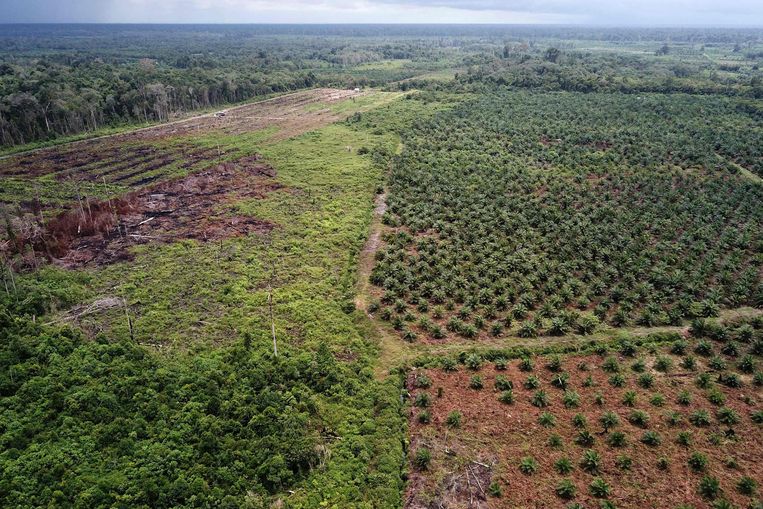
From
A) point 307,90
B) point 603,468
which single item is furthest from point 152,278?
point 307,90

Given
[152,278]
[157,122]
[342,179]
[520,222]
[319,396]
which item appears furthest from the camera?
[157,122]

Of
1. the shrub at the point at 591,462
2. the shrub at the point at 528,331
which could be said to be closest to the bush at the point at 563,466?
the shrub at the point at 591,462

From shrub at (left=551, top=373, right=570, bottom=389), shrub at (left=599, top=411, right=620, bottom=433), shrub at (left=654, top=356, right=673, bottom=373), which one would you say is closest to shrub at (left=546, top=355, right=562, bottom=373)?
shrub at (left=551, top=373, right=570, bottom=389)

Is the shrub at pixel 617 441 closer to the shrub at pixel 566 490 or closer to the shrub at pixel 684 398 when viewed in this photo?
the shrub at pixel 566 490

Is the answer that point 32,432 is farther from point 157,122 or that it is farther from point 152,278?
point 157,122

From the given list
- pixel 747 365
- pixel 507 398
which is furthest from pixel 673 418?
pixel 507 398

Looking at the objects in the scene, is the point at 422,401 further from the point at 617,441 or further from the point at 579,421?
the point at 617,441
